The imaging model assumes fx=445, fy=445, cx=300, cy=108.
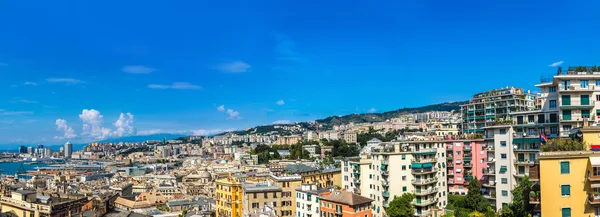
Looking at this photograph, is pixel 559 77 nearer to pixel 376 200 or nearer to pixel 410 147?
pixel 410 147

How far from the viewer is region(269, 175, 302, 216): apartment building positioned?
50.4 meters

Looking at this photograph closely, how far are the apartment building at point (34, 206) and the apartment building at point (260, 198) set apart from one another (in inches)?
687

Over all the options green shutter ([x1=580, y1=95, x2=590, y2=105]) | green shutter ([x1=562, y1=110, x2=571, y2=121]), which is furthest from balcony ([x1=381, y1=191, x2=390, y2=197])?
green shutter ([x1=580, y1=95, x2=590, y2=105])

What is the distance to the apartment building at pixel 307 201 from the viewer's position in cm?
4675

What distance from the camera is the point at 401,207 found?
141ft

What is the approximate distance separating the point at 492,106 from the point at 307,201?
101ft

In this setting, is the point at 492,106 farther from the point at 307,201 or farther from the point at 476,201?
the point at 307,201

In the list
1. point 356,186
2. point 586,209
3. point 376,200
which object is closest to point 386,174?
point 376,200

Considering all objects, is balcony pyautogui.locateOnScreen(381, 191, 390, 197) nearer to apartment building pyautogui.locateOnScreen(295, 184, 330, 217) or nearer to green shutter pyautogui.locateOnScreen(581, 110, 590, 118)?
apartment building pyautogui.locateOnScreen(295, 184, 330, 217)

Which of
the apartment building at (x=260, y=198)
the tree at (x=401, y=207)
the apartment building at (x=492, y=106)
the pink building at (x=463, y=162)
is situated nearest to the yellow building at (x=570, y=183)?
the tree at (x=401, y=207)

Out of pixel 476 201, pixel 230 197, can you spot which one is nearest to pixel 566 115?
pixel 476 201

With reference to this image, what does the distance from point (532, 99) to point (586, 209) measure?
140 ft

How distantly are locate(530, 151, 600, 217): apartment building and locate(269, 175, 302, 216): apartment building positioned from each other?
3080 cm

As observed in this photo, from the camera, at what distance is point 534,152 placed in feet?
122
